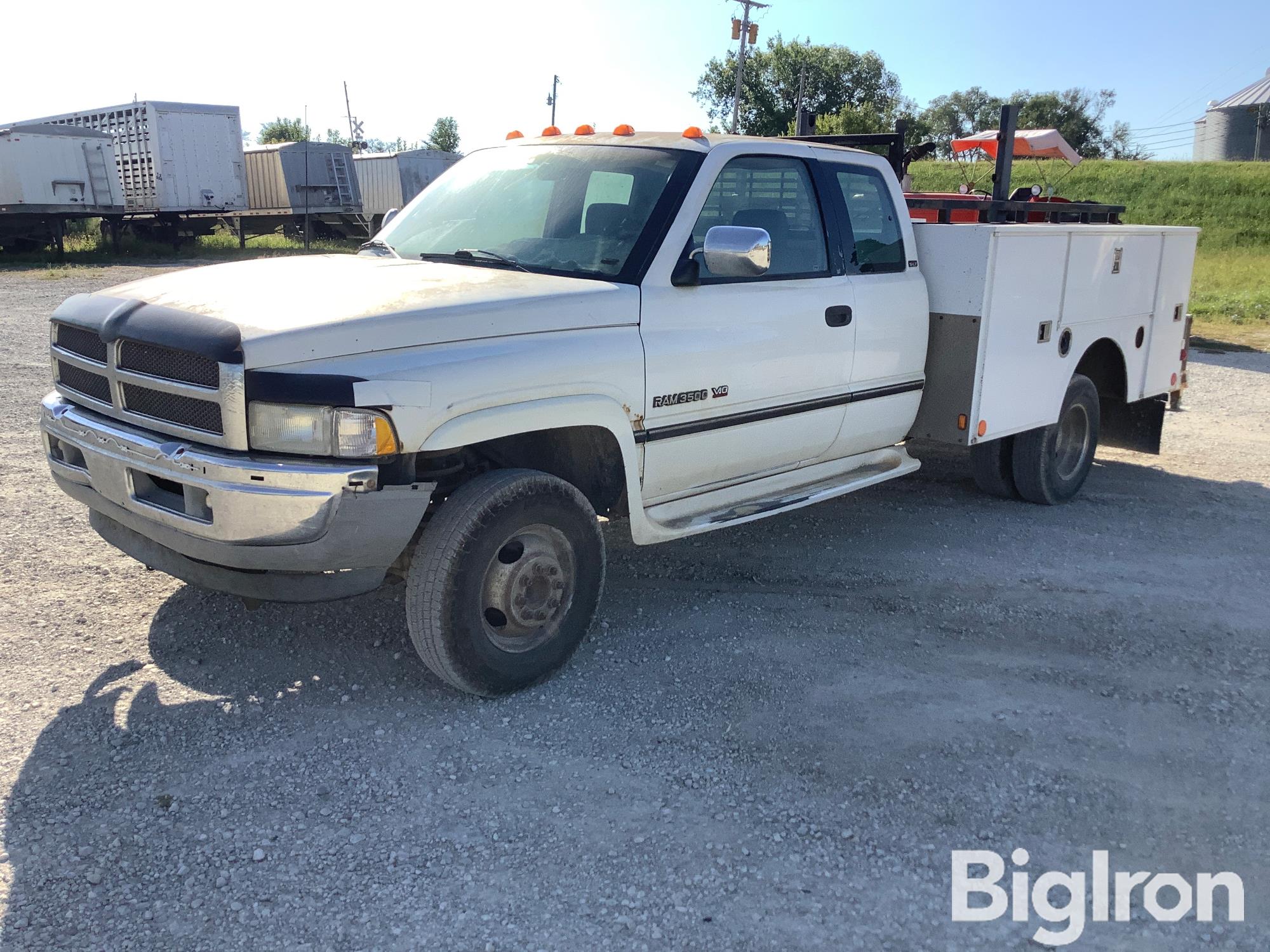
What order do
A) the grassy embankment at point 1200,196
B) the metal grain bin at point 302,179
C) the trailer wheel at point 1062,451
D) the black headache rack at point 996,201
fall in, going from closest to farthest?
the black headache rack at point 996,201 < the trailer wheel at point 1062,451 < the grassy embankment at point 1200,196 < the metal grain bin at point 302,179

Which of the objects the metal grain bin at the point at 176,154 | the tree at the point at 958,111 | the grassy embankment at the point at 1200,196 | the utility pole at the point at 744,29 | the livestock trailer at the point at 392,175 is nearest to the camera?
the metal grain bin at the point at 176,154

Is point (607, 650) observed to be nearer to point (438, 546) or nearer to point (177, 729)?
point (438, 546)

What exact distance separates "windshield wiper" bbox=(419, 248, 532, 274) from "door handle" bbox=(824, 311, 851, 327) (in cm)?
144

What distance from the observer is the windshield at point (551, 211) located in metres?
4.33

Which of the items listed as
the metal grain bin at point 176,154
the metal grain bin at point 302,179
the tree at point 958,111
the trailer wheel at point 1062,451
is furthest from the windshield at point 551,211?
the tree at point 958,111

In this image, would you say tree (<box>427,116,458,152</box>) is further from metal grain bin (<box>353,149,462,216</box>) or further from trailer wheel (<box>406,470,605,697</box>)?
trailer wheel (<box>406,470,605,697</box>)

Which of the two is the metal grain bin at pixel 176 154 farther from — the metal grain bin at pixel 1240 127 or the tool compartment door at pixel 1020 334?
the metal grain bin at pixel 1240 127

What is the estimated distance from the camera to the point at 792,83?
65.5 metres

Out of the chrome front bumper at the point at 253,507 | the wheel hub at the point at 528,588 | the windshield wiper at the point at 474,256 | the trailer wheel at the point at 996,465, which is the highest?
the windshield wiper at the point at 474,256

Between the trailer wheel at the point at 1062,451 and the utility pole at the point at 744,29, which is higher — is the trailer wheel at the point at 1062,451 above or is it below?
below

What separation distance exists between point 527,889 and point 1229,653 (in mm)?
3253

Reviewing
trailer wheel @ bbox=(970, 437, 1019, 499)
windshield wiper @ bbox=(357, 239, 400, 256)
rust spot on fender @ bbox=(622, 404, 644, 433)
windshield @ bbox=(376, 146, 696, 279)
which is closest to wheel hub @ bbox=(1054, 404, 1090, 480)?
trailer wheel @ bbox=(970, 437, 1019, 499)

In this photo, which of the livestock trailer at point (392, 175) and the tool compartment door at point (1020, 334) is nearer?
the tool compartment door at point (1020, 334)

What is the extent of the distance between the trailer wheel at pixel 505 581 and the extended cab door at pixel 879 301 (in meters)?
1.78
